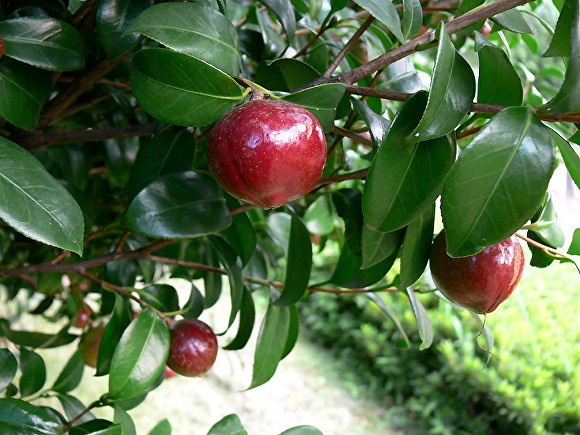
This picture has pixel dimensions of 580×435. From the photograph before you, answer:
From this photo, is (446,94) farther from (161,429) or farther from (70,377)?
(70,377)

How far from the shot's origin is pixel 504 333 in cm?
234

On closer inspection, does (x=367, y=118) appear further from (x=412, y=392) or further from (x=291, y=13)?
(x=412, y=392)

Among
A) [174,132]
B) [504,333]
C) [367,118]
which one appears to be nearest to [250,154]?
[367,118]

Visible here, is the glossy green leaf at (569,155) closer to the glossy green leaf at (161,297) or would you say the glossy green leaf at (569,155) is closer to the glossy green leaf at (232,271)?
the glossy green leaf at (232,271)

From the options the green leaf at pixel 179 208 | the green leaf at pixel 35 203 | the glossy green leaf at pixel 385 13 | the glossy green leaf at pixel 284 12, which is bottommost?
the green leaf at pixel 179 208

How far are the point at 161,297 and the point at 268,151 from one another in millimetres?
379

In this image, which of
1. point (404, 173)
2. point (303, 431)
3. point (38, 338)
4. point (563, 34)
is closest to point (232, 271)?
point (303, 431)

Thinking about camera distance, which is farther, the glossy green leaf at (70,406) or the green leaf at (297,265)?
the glossy green leaf at (70,406)

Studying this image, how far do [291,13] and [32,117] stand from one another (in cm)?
32

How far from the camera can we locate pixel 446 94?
1.13 feet

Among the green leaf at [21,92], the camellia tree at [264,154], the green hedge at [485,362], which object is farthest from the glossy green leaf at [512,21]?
the green hedge at [485,362]

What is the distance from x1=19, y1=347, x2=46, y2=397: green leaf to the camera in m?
0.75

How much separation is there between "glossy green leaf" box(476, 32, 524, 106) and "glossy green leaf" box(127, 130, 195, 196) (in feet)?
1.03

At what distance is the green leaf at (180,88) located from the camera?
1.29 feet
